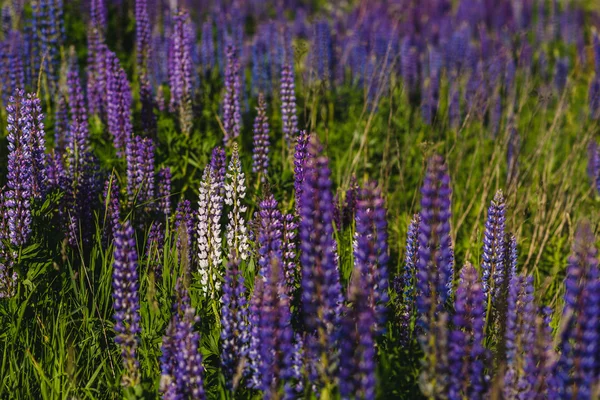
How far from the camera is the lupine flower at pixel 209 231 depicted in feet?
10.9

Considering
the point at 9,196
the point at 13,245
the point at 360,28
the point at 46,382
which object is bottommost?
the point at 46,382

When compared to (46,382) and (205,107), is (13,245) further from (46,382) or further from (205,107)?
(205,107)

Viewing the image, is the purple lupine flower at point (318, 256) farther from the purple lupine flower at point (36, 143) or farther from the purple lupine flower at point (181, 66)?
the purple lupine flower at point (181, 66)

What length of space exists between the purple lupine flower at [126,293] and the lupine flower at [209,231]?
69 centimetres

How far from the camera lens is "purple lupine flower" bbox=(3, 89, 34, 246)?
3.38 metres

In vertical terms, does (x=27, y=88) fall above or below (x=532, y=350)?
above

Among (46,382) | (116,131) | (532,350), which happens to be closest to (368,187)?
(532,350)

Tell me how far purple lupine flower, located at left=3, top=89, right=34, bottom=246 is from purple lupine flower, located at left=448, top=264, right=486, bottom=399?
2119 millimetres

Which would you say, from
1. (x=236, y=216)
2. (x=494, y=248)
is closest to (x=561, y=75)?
(x=494, y=248)

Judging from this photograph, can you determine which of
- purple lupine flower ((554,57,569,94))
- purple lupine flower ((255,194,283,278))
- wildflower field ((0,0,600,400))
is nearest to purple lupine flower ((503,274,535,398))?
wildflower field ((0,0,600,400))

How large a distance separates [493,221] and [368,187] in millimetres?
1238

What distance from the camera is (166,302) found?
3.18 metres

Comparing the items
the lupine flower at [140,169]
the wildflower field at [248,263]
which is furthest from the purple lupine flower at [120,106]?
the lupine flower at [140,169]

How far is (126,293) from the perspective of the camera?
2.57 meters
